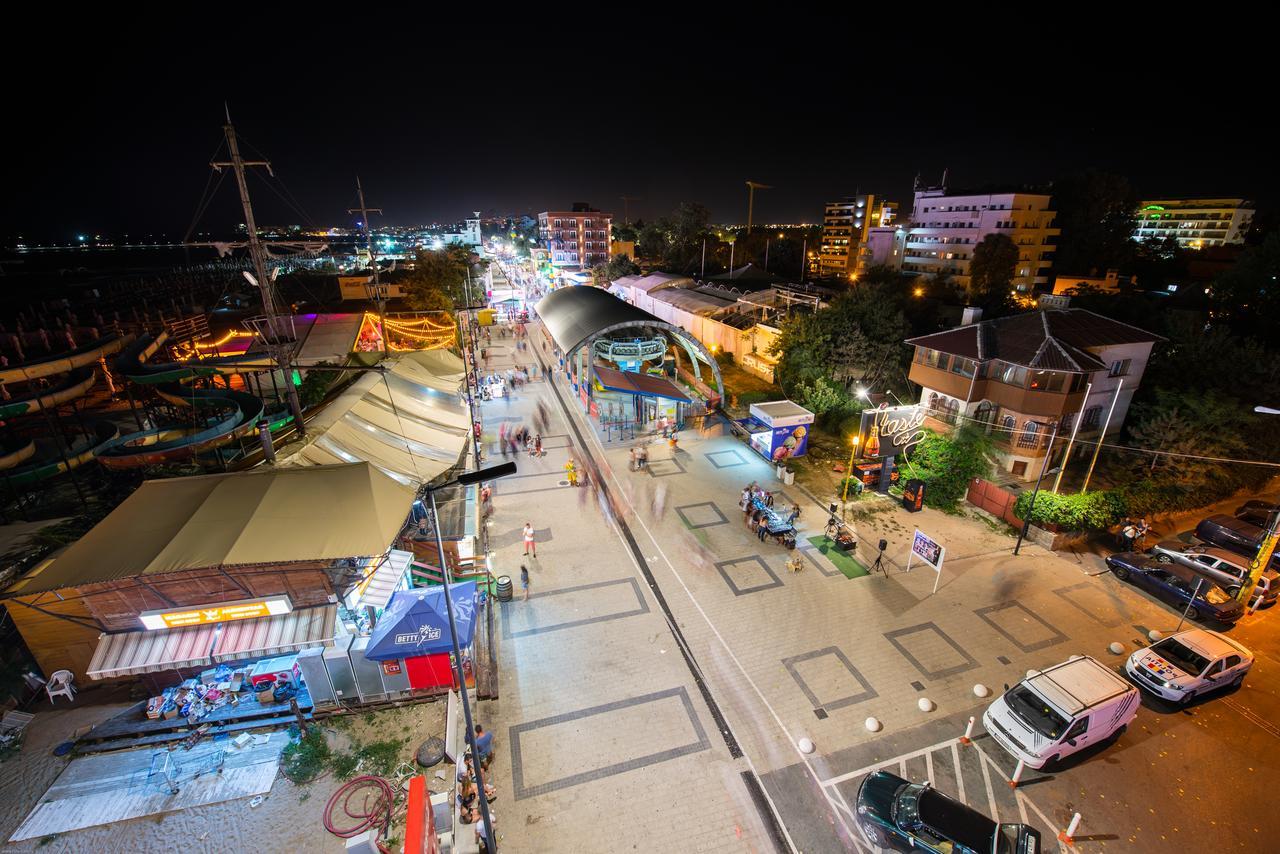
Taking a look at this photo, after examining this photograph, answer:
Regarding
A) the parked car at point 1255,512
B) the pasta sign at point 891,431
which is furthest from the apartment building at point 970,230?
the pasta sign at point 891,431

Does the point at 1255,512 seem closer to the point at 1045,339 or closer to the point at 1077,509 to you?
the point at 1077,509

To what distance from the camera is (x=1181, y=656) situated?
1154 centimetres

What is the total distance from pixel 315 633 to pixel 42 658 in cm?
562

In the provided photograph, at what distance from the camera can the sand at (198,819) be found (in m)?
8.40

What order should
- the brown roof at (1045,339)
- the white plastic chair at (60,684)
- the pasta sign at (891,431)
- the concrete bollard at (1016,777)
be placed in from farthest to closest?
the pasta sign at (891,431) → the brown roof at (1045,339) → the white plastic chair at (60,684) → the concrete bollard at (1016,777)

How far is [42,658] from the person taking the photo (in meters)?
10.6

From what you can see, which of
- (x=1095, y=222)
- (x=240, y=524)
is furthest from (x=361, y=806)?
(x=1095, y=222)

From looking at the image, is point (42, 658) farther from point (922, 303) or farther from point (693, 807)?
point (922, 303)

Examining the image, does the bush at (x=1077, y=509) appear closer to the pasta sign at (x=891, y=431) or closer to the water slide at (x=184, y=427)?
the pasta sign at (x=891, y=431)

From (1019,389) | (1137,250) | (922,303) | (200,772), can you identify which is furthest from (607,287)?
(200,772)

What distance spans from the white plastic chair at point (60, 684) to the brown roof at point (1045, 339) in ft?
92.3

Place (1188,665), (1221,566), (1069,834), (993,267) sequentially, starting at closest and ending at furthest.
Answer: (1069,834), (1188,665), (1221,566), (993,267)

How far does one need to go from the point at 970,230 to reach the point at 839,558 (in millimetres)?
52733

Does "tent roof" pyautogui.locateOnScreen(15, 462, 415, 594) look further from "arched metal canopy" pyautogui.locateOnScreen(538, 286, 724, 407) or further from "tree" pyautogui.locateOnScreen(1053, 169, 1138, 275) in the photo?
"tree" pyautogui.locateOnScreen(1053, 169, 1138, 275)
